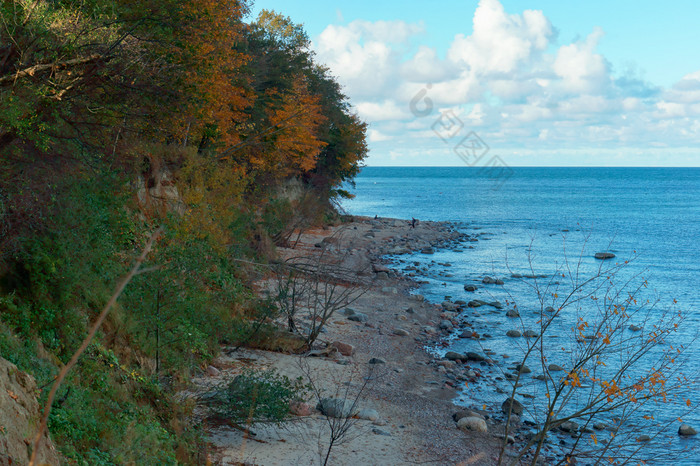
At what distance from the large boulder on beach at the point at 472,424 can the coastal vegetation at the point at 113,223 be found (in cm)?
421

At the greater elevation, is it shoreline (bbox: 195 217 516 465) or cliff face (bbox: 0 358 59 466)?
cliff face (bbox: 0 358 59 466)

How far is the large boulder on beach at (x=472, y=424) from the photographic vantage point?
1331 centimetres

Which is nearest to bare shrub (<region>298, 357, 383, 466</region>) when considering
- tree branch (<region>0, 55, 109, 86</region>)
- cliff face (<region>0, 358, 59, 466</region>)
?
cliff face (<region>0, 358, 59, 466</region>)

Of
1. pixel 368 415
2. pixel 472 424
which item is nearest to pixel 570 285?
pixel 472 424

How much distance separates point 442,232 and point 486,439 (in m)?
43.9

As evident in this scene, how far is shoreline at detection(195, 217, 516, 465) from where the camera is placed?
10859 millimetres

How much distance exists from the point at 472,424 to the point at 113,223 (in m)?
9.63

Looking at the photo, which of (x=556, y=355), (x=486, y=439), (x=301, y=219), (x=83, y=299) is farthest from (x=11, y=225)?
(x=301, y=219)

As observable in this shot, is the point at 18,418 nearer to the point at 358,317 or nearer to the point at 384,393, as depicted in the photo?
the point at 384,393

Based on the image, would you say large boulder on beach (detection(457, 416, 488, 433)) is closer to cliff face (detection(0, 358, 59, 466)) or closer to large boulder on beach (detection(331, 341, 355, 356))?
large boulder on beach (detection(331, 341, 355, 356))

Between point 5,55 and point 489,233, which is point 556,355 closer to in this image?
point 5,55

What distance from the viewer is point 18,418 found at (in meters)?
5.93

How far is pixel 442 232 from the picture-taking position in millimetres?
56188

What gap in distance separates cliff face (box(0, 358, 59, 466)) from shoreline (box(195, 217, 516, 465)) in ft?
12.7
